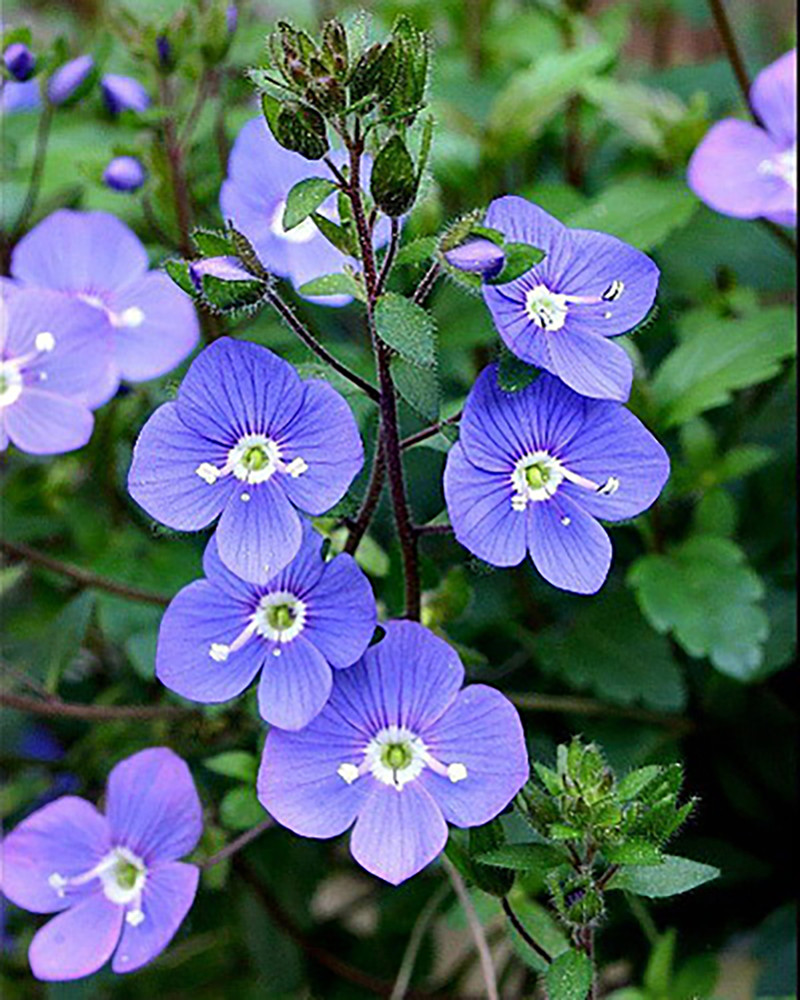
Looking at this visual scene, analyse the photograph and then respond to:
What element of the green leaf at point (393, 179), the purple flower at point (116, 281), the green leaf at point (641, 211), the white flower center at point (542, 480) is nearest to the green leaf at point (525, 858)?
the white flower center at point (542, 480)

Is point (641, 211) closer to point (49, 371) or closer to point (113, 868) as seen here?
point (49, 371)

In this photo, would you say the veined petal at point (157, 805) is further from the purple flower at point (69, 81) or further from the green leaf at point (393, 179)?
the purple flower at point (69, 81)

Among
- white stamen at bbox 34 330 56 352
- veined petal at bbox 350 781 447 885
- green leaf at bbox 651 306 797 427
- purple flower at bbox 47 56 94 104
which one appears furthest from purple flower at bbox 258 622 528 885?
purple flower at bbox 47 56 94 104

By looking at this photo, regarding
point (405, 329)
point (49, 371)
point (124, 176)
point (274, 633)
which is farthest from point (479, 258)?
point (124, 176)

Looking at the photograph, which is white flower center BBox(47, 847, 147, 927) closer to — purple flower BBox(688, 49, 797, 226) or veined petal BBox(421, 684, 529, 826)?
veined petal BBox(421, 684, 529, 826)

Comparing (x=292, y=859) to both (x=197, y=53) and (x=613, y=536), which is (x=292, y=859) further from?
(x=197, y=53)

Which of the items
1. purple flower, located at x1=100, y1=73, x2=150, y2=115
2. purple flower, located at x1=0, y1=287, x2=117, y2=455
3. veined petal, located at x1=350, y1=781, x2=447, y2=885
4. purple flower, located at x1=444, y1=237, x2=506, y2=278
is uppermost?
purple flower, located at x1=444, y1=237, x2=506, y2=278
